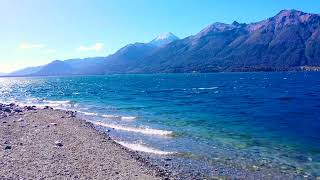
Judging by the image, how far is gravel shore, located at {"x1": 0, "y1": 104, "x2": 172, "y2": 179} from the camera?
21.1 metres

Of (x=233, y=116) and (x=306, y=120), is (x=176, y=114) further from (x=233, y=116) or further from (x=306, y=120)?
(x=306, y=120)

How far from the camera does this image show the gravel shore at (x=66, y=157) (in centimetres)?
2114

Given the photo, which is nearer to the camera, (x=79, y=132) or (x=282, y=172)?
(x=282, y=172)

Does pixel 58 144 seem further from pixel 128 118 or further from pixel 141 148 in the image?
pixel 128 118

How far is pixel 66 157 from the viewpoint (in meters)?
24.9

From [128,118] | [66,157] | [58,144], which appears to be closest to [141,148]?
[58,144]

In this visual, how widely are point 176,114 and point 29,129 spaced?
72.9ft

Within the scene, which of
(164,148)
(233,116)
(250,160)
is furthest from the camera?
(233,116)

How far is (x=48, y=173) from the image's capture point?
2077 cm

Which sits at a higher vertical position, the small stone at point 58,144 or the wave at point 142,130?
the small stone at point 58,144

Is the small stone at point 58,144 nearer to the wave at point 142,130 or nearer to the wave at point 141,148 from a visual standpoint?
the wave at point 141,148

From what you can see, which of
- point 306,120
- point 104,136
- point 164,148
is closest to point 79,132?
point 104,136

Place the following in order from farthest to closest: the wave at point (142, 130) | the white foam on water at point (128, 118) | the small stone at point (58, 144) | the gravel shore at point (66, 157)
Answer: the white foam on water at point (128, 118) < the wave at point (142, 130) < the small stone at point (58, 144) < the gravel shore at point (66, 157)

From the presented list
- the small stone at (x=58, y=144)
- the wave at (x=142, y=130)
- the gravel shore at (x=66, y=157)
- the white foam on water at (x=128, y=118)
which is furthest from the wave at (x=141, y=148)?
the white foam on water at (x=128, y=118)
